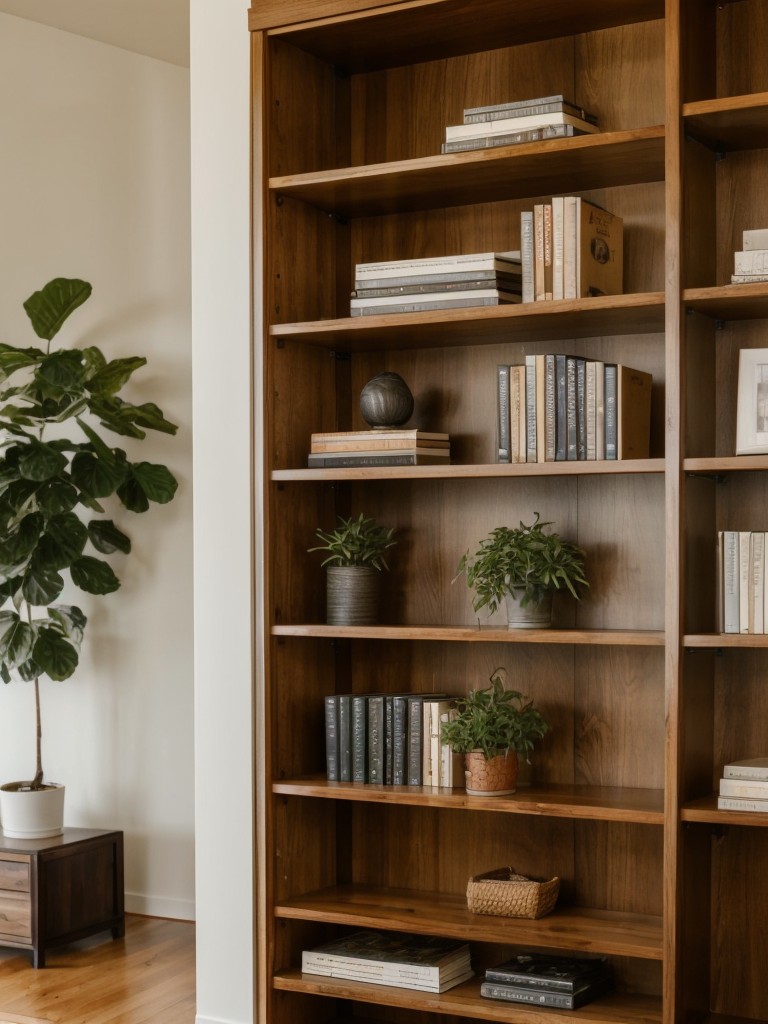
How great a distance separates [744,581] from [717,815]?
46 cm

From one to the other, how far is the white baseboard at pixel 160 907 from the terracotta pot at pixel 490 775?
1830mm

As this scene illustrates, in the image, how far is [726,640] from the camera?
7.97 ft

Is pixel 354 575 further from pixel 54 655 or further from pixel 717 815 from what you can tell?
pixel 54 655

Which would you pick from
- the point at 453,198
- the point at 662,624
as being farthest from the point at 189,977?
the point at 453,198

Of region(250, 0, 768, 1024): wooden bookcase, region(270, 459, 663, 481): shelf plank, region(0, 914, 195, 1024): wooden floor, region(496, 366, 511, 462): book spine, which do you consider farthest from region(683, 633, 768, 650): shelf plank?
→ region(0, 914, 195, 1024): wooden floor

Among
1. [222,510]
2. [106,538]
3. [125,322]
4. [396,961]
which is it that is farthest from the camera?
[125,322]

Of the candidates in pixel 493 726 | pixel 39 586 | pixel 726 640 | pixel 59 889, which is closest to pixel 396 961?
pixel 493 726

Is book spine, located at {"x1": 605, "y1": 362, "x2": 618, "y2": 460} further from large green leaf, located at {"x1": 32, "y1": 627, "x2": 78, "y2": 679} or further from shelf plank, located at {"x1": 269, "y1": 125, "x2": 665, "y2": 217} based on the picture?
large green leaf, located at {"x1": 32, "y1": 627, "x2": 78, "y2": 679}

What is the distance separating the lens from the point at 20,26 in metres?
4.35

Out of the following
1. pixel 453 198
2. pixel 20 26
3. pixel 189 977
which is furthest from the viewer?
pixel 20 26

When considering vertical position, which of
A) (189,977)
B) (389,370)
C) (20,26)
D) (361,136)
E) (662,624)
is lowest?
(189,977)

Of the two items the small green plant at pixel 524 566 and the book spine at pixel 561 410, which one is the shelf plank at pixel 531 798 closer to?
the small green plant at pixel 524 566

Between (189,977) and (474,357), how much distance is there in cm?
197

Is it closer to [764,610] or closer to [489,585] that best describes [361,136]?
[489,585]
